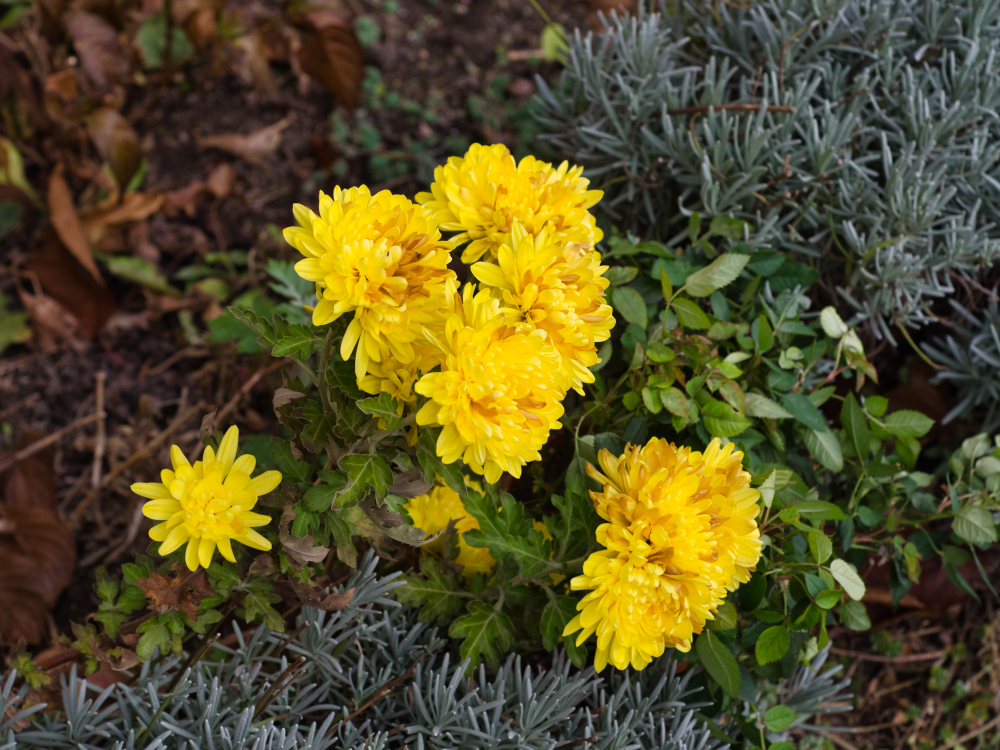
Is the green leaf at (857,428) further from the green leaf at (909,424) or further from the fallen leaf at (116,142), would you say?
the fallen leaf at (116,142)

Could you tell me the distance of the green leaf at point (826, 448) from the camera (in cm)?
136

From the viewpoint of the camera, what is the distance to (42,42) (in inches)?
90.6

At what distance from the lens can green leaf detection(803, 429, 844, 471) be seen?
136 cm

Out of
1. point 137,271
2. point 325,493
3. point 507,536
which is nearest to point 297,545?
point 325,493

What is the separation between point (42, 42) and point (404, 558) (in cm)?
209

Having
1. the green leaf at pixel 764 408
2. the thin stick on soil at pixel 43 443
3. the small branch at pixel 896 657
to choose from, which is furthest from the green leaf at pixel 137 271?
the small branch at pixel 896 657

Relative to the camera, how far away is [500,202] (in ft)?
3.51

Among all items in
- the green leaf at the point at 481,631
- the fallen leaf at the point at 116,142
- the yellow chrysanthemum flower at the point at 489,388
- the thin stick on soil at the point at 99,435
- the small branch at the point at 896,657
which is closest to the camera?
the yellow chrysanthemum flower at the point at 489,388

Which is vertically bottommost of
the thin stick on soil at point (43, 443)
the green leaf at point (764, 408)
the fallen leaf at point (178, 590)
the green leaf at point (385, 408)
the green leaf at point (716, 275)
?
the thin stick on soil at point (43, 443)

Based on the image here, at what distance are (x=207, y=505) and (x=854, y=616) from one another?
3.71ft

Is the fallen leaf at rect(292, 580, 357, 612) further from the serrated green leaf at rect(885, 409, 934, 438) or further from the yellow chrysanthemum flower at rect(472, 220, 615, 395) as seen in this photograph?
the serrated green leaf at rect(885, 409, 934, 438)

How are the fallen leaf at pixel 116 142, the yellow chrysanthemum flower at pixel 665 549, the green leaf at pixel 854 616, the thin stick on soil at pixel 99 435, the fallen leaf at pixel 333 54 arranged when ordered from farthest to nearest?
1. the fallen leaf at pixel 333 54
2. the fallen leaf at pixel 116 142
3. the thin stick on soil at pixel 99 435
4. the green leaf at pixel 854 616
5. the yellow chrysanthemum flower at pixel 665 549

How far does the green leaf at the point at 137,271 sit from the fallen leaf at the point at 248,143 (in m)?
0.46

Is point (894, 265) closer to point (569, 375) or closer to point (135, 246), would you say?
point (569, 375)
